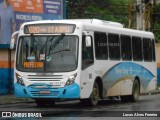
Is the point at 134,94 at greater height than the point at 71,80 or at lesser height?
lesser

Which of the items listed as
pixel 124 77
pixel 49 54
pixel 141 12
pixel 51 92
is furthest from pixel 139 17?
pixel 51 92

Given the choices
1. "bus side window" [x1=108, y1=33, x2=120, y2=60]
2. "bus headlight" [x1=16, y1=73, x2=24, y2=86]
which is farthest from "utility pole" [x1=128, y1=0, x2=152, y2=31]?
"bus headlight" [x1=16, y1=73, x2=24, y2=86]

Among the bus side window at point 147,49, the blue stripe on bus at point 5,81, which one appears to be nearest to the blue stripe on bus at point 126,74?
the bus side window at point 147,49

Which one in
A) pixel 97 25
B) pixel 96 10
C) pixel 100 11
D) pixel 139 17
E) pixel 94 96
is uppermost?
pixel 97 25

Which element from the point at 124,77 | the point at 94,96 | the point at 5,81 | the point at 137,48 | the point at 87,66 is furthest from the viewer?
the point at 5,81

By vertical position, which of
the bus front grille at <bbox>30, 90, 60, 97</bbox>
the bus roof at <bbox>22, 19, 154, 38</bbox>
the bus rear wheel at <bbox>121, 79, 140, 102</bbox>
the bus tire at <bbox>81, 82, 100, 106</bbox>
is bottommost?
the bus rear wheel at <bbox>121, 79, 140, 102</bbox>

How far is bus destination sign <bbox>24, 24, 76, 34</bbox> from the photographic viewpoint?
22188 millimetres

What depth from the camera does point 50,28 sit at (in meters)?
22.3

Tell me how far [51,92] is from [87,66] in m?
1.63

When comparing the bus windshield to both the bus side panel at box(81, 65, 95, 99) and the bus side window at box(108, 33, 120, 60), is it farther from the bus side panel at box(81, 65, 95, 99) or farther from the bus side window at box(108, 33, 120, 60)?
the bus side window at box(108, 33, 120, 60)

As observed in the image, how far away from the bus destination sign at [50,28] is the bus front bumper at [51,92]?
1930 millimetres

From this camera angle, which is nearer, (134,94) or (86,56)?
(86,56)

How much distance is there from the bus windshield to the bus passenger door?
1.31ft

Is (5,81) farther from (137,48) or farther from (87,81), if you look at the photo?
(87,81)
